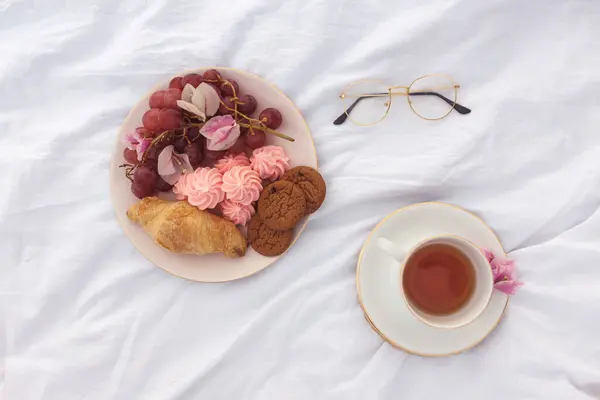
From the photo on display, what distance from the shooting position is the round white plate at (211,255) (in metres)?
0.91

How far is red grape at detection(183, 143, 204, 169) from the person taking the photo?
886mm

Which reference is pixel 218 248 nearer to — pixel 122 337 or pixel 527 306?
pixel 122 337

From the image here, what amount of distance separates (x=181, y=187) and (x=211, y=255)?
143mm

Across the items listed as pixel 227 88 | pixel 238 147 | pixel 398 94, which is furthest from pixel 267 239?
pixel 398 94

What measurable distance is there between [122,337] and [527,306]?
0.82 m

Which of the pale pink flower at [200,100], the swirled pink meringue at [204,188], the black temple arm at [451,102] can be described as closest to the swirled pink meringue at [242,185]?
the swirled pink meringue at [204,188]

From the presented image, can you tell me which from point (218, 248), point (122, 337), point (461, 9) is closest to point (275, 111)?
point (218, 248)

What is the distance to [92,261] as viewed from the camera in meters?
1.00

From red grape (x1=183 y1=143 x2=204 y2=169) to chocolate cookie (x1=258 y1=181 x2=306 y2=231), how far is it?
145mm

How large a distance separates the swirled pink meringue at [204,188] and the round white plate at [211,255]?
113 mm

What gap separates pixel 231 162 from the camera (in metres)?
0.89

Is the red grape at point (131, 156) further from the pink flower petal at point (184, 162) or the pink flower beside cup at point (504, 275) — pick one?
the pink flower beside cup at point (504, 275)

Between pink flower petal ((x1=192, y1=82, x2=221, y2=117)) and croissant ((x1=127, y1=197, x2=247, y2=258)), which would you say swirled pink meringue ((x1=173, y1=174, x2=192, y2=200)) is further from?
pink flower petal ((x1=192, y1=82, x2=221, y2=117))

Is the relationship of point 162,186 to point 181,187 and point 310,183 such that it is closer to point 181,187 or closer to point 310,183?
point 181,187
